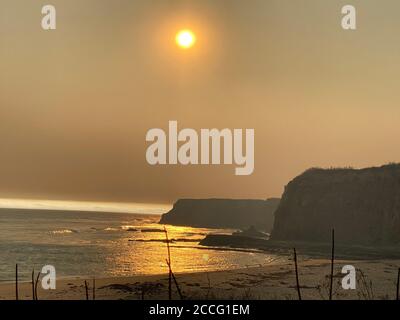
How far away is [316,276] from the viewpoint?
3256 centimetres

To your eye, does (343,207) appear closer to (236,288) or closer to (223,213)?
(236,288)

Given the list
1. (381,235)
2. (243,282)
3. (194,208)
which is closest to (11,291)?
(243,282)

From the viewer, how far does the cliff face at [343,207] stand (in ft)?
229

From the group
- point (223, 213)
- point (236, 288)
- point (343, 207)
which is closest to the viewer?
point (236, 288)

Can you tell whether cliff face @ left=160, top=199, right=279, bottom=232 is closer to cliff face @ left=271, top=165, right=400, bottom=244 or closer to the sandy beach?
cliff face @ left=271, top=165, right=400, bottom=244

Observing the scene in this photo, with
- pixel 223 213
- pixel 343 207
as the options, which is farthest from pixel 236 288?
pixel 223 213

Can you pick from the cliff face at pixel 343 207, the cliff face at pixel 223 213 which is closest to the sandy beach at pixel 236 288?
the cliff face at pixel 343 207

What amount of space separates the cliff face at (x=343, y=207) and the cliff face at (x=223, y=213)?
10024cm

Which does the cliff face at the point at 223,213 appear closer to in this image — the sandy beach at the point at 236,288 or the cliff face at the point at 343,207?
the cliff face at the point at 343,207

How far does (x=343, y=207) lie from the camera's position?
74938 mm

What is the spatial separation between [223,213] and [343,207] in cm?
12274

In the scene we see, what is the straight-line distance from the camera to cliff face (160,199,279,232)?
184250 mm

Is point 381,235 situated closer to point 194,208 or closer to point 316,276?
point 316,276

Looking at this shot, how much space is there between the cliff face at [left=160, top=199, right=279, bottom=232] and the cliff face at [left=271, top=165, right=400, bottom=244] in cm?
10024
